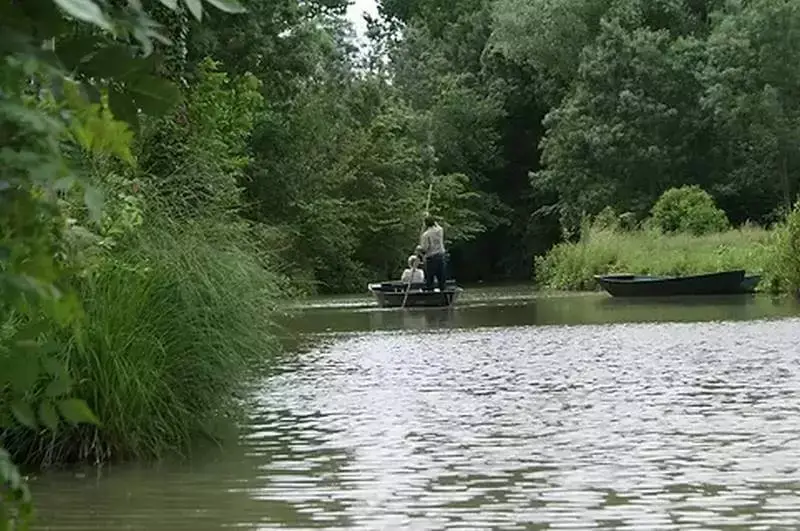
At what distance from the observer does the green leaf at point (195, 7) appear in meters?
1.44

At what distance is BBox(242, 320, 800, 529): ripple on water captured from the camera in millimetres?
6270

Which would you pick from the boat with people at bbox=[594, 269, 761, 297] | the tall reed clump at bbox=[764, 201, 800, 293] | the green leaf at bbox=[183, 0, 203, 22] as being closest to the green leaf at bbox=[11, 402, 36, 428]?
the green leaf at bbox=[183, 0, 203, 22]

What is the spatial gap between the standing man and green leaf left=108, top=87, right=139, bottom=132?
23.2 m

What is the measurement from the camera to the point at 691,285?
27875mm

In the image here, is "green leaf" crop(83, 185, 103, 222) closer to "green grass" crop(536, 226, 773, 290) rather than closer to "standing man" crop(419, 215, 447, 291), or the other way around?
"standing man" crop(419, 215, 447, 291)

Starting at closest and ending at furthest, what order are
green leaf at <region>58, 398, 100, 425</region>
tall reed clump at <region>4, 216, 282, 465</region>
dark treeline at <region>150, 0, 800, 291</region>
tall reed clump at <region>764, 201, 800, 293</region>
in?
green leaf at <region>58, 398, 100, 425</region> < tall reed clump at <region>4, 216, 282, 465</region> < tall reed clump at <region>764, 201, 800, 293</region> < dark treeline at <region>150, 0, 800, 291</region>

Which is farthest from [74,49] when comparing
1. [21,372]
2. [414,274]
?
[414,274]

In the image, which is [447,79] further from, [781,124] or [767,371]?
[767,371]

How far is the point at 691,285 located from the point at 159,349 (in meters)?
21.4

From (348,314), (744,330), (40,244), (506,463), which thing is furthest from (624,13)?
(40,244)

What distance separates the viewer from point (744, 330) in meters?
17.1

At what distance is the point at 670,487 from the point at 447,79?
1872 inches

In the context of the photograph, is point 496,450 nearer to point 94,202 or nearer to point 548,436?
point 548,436

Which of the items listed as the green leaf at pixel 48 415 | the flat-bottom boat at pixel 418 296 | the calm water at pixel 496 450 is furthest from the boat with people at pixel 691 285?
the green leaf at pixel 48 415
